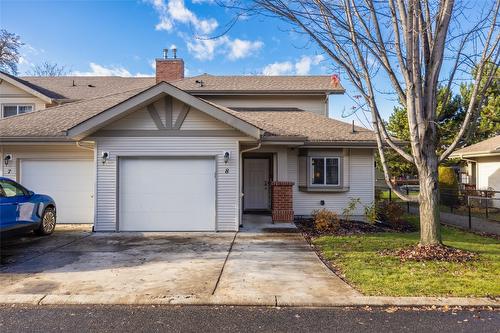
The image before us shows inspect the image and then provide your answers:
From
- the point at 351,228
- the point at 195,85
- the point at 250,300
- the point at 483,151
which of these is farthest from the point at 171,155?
the point at 483,151

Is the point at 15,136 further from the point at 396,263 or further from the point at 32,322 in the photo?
the point at 396,263

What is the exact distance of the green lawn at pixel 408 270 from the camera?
5.21 m

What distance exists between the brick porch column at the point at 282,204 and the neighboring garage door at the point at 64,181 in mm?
5970

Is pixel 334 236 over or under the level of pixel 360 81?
under

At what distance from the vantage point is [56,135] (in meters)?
10.6

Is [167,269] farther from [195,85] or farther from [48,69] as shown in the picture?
[48,69]

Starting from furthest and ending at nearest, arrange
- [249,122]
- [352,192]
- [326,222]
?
[352,192] < [326,222] < [249,122]

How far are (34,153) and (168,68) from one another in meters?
8.69

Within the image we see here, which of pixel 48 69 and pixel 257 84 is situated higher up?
pixel 48 69

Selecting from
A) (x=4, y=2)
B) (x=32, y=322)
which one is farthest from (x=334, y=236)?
(x=4, y=2)

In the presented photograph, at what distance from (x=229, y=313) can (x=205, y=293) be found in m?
0.73

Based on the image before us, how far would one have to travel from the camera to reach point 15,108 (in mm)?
16781

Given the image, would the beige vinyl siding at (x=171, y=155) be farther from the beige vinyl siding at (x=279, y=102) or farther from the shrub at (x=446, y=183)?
the shrub at (x=446, y=183)

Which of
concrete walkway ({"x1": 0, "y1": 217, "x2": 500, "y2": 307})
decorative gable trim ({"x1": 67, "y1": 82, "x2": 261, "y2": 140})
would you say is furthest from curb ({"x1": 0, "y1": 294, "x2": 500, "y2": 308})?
decorative gable trim ({"x1": 67, "y1": 82, "x2": 261, "y2": 140})
